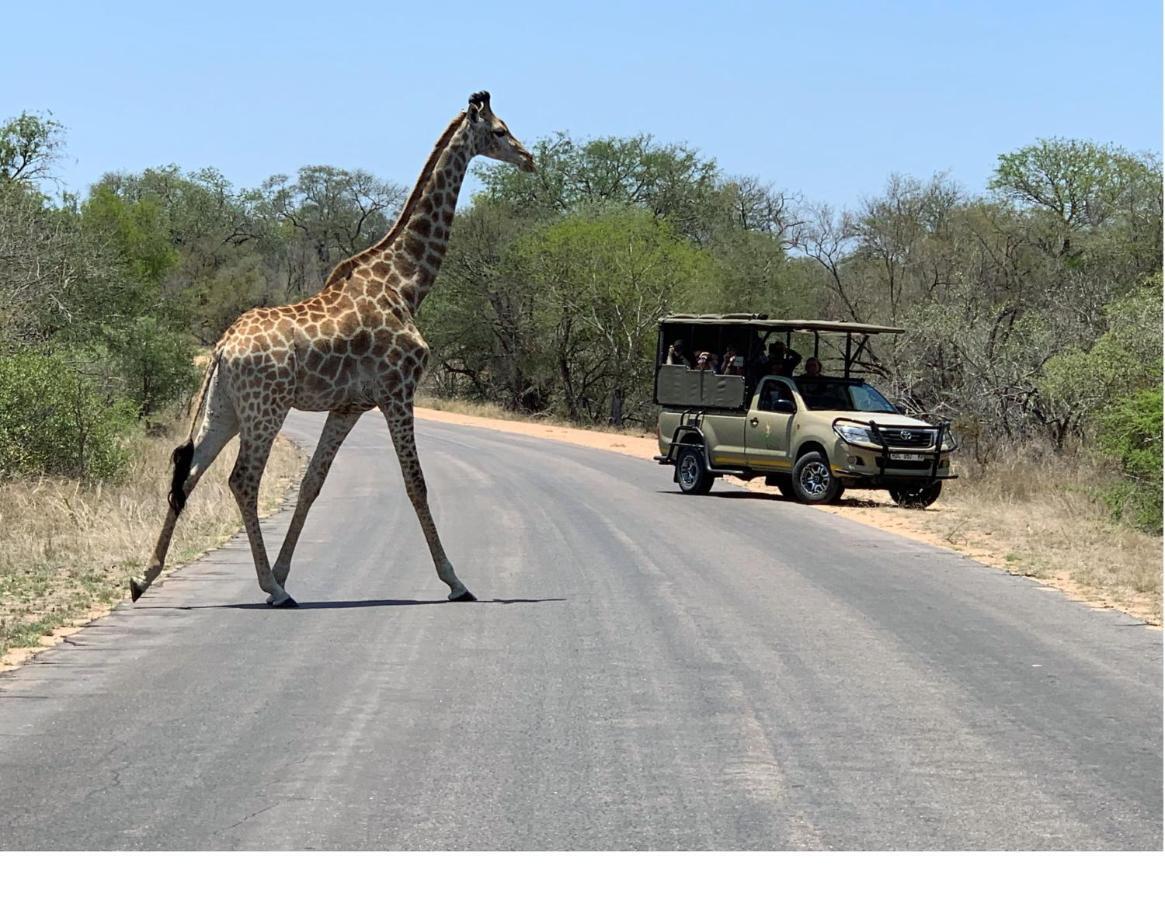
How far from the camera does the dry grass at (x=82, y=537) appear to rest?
1161 cm

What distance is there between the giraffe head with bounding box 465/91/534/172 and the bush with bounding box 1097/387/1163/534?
9.63 m

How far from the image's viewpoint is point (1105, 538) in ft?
56.0

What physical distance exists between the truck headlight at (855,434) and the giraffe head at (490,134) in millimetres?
9494

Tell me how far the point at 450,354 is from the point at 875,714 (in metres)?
51.3

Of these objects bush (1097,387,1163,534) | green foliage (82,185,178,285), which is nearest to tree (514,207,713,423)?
green foliage (82,185,178,285)

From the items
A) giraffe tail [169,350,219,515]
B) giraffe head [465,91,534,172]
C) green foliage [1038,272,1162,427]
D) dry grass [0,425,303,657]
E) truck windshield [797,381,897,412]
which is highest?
giraffe head [465,91,534,172]

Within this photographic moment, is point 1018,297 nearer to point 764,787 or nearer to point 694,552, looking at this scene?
point 694,552

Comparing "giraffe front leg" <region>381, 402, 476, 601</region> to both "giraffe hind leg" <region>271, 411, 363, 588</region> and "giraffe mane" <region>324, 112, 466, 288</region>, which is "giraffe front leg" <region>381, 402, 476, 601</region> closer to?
"giraffe hind leg" <region>271, 411, 363, 588</region>

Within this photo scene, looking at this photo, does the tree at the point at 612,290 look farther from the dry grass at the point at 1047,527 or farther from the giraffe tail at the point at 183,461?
the giraffe tail at the point at 183,461

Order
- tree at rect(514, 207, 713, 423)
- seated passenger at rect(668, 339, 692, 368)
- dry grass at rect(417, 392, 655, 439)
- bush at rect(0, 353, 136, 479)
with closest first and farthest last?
1. bush at rect(0, 353, 136, 479)
2. seated passenger at rect(668, 339, 692, 368)
3. dry grass at rect(417, 392, 655, 439)
4. tree at rect(514, 207, 713, 423)

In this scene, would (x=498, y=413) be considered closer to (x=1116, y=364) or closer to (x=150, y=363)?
(x=150, y=363)

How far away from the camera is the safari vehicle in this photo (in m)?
21.4

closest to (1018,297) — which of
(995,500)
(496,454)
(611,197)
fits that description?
(496,454)

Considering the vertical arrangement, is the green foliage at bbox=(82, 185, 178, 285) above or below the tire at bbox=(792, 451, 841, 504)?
above
